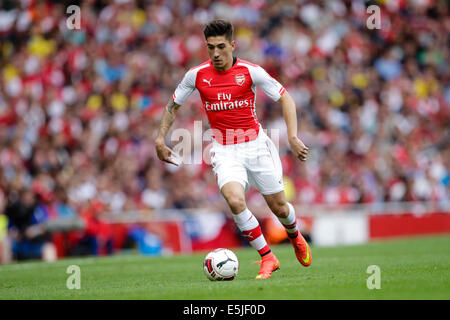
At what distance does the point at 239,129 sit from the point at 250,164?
1.34 feet

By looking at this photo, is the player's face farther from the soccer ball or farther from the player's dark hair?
the soccer ball

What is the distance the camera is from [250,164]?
27.7ft

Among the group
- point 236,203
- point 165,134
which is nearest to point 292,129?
point 236,203

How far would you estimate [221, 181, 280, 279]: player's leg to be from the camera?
8055mm

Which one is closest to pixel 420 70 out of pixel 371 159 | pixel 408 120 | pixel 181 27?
pixel 408 120

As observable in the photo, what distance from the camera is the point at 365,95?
73.4ft

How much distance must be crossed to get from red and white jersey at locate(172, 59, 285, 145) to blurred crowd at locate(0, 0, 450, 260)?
7.88m

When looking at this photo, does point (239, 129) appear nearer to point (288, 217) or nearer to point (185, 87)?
point (185, 87)

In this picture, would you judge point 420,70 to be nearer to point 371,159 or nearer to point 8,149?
point 371,159

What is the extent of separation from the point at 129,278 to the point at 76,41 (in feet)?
40.6

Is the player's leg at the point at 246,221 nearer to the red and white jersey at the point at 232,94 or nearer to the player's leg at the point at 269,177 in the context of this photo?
the player's leg at the point at 269,177

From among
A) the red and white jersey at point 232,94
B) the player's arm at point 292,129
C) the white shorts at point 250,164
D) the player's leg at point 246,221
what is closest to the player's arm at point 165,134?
the red and white jersey at point 232,94

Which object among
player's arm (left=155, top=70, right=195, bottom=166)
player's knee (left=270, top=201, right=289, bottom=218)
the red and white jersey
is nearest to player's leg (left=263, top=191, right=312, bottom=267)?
player's knee (left=270, top=201, right=289, bottom=218)

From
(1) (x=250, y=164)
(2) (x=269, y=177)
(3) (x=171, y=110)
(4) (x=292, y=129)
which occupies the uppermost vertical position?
(3) (x=171, y=110)
